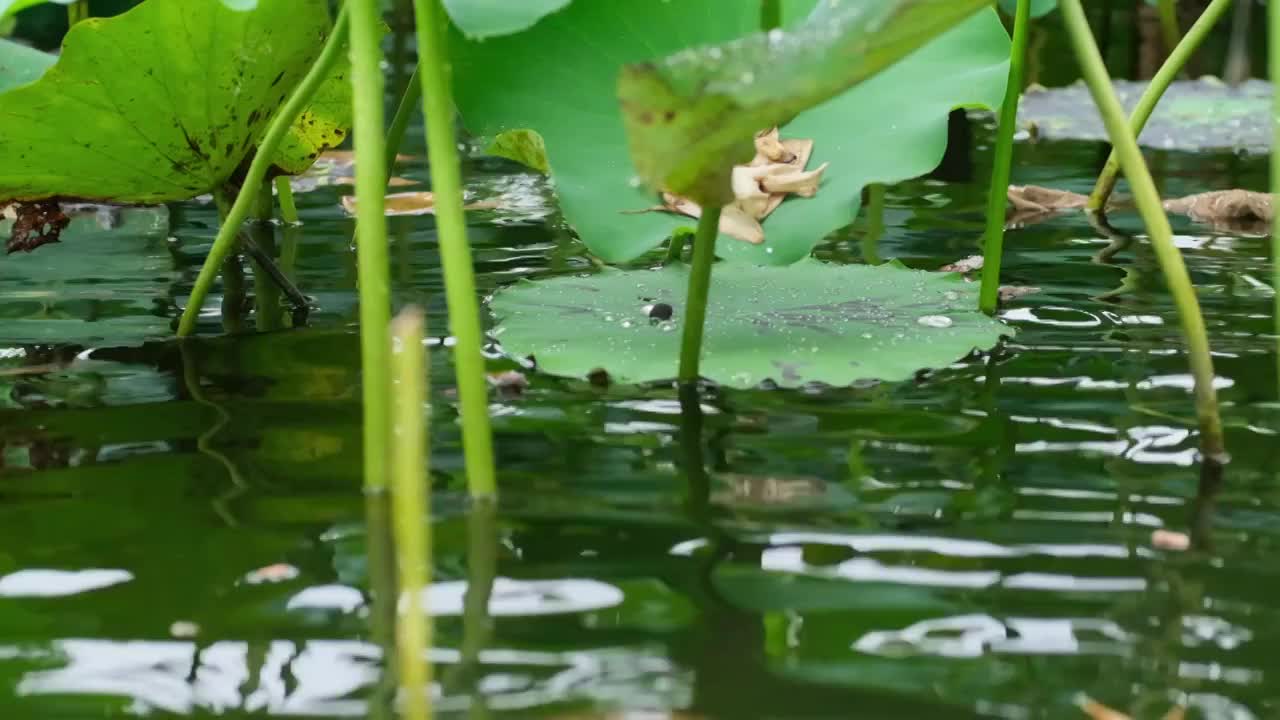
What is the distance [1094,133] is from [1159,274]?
204cm

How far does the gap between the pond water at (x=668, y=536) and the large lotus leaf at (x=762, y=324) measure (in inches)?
1.7

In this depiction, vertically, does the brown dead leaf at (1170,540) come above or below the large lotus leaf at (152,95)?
below

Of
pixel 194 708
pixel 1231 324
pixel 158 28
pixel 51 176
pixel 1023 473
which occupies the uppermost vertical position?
pixel 158 28

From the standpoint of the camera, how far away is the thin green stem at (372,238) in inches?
61.6

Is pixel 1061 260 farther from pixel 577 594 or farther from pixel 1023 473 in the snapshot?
pixel 577 594

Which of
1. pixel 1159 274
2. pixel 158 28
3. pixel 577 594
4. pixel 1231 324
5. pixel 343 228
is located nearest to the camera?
pixel 577 594

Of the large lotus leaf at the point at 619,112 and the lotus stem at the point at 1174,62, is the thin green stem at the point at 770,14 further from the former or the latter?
the lotus stem at the point at 1174,62

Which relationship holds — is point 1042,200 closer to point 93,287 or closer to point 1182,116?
point 1182,116

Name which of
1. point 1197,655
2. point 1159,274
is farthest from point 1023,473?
point 1159,274

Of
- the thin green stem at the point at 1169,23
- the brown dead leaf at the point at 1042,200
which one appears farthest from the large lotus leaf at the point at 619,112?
the thin green stem at the point at 1169,23

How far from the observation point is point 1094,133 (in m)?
4.75

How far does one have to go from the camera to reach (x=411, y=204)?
12.0 ft

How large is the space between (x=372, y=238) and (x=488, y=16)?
10.5 inches

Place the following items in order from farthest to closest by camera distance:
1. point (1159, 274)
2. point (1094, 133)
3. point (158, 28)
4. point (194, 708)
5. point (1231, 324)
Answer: point (1094, 133) < point (1159, 274) < point (1231, 324) < point (158, 28) < point (194, 708)
